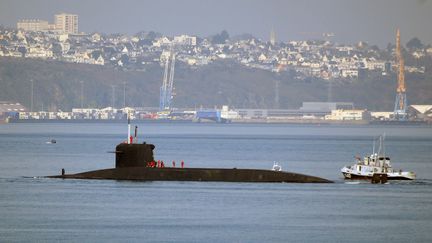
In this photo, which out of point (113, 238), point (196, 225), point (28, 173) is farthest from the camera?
point (28, 173)

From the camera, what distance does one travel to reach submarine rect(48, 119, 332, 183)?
177ft

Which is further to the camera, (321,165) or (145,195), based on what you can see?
(321,165)

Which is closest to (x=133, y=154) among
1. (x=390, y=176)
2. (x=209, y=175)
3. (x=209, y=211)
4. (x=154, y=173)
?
(x=154, y=173)

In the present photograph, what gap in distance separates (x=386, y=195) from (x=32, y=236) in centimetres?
1919

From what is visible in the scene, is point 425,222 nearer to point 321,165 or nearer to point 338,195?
point 338,195

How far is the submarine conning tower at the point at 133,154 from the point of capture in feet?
176

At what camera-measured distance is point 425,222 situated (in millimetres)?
43500

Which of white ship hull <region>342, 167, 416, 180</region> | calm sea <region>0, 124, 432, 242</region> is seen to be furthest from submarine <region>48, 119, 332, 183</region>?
white ship hull <region>342, 167, 416, 180</region>

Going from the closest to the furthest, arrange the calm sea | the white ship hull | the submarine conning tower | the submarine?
the calm sea → the submarine conning tower → the submarine → the white ship hull

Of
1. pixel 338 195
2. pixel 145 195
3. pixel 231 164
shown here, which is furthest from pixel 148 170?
pixel 231 164

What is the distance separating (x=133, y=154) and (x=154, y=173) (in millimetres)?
1420

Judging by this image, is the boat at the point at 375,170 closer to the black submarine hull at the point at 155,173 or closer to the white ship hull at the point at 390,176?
the white ship hull at the point at 390,176

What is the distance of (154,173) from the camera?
179 feet

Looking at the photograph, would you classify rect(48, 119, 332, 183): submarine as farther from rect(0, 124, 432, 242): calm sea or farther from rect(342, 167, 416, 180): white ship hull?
rect(342, 167, 416, 180): white ship hull
